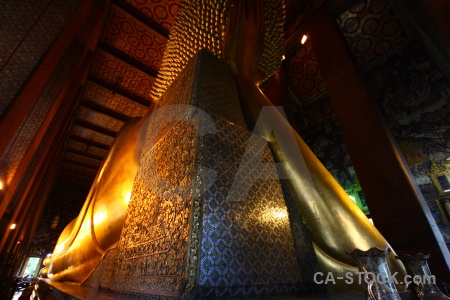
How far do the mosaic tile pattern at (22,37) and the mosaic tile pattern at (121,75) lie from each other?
280cm

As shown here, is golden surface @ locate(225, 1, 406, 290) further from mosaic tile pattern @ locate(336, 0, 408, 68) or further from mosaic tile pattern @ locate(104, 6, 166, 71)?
mosaic tile pattern @ locate(336, 0, 408, 68)

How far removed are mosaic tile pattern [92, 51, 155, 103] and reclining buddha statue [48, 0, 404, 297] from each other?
4.15 meters

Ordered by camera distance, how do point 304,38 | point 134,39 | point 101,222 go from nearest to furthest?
point 101,222, point 134,39, point 304,38

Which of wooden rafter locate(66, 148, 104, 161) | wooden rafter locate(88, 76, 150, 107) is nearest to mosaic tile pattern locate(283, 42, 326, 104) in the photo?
wooden rafter locate(88, 76, 150, 107)

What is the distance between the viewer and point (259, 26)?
72.2 inches

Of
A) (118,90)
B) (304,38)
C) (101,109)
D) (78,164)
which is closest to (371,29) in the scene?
(304,38)

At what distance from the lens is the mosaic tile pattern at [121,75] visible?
Result: 494cm

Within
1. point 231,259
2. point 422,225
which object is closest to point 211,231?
point 231,259

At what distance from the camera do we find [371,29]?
5004 millimetres

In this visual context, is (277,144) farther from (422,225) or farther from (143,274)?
(422,225)

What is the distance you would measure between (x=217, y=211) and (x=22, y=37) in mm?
2425

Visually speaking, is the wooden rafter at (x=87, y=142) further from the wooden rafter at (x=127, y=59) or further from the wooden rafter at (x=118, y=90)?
the wooden rafter at (x=127, y=59)

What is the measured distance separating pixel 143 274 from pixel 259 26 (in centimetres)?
186

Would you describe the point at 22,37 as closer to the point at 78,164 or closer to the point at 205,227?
the point at 205,227
